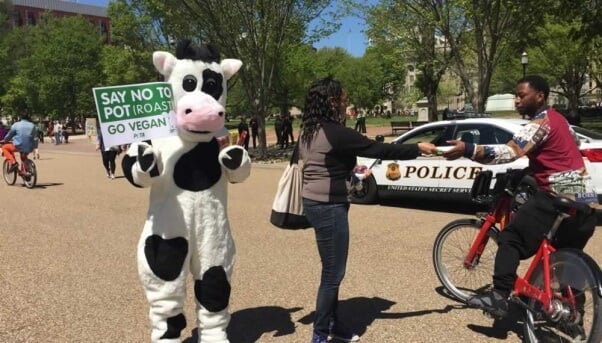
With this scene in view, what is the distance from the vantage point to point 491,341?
4148mm

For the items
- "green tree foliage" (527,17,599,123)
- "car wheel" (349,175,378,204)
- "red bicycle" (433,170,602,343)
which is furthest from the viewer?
"green tree foliage" (527,17,599,123)

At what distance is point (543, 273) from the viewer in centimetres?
Result: 384

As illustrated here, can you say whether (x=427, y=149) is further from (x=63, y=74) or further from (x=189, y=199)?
(x=63, y=74)

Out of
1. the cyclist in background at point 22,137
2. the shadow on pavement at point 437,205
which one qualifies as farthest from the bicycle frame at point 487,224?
the cyclist in background at point 22,137

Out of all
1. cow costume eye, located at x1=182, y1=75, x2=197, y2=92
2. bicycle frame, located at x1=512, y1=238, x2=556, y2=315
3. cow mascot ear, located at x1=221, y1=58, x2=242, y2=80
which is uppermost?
cow mascot ear, located at x1=221, y1=58, x2=242, y2=80

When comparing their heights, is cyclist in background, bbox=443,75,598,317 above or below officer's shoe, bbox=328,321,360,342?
above

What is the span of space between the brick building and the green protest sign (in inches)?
3767

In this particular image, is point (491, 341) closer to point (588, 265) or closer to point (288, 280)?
point (588, 265)

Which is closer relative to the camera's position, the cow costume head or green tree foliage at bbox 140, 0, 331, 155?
the cow costume head

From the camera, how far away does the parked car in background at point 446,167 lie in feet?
28.5

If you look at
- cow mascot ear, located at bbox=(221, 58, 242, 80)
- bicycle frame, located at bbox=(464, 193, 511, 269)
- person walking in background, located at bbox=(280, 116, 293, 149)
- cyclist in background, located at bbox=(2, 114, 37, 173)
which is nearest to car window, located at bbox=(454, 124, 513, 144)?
bicycle frame, located at bbox=(464, 193, 511, 269)

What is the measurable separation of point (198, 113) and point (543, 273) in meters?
2.51

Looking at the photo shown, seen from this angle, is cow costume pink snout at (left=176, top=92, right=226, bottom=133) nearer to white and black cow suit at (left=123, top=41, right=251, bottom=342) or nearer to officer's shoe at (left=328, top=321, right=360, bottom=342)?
white and black cow suit at (left=123, top=41, right=251, bottom=342)

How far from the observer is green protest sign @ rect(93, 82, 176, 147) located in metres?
3.58
